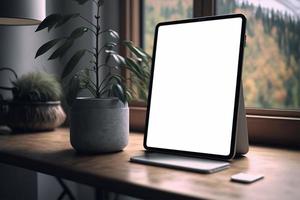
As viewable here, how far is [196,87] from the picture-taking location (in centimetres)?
94

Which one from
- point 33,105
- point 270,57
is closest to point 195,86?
point 270,57

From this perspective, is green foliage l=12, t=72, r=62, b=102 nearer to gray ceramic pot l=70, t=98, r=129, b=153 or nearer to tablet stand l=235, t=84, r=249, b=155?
gray ceramic pot l=70, t=98, r=129, b=153

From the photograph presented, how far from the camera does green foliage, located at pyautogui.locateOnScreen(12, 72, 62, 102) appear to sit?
1395 mm

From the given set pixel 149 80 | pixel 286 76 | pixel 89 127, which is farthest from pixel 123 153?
pixel 286 76

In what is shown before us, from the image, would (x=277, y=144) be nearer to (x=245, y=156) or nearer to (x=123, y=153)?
(x=245, y=156)

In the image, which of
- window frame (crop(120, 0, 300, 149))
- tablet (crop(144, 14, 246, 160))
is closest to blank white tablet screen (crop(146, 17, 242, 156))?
tablet (crop(144, 14, 246, 160))

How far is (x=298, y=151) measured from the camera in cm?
104

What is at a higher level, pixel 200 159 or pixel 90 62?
pixel 90 62

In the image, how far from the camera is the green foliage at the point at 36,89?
4.58 ft

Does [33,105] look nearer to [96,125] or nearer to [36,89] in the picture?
[36,89]

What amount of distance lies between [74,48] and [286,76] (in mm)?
905

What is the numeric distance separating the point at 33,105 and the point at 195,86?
68 cm

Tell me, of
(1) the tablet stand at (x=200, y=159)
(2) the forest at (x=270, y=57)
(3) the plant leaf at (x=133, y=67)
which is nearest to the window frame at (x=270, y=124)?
(2) the forest at (x=270, y=57)

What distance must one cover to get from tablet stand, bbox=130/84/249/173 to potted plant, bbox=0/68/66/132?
57 cm
